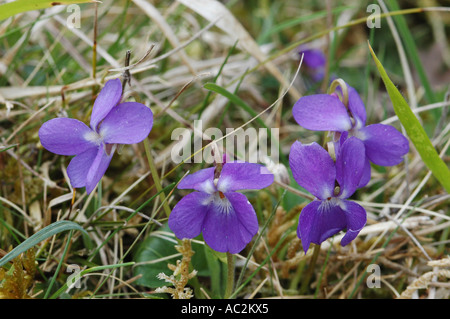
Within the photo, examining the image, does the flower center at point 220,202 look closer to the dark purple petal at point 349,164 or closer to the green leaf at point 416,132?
the dark purple petal at point 349,164

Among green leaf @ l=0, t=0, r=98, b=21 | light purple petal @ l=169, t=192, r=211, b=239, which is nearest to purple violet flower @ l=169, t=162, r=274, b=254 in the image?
light purple petal @ l=169, t=192, r=211, b=239

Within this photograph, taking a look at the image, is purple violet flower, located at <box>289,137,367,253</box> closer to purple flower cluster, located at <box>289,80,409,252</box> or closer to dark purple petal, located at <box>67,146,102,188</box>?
purple flower cluster, located at <box>289,80,409,252</box>

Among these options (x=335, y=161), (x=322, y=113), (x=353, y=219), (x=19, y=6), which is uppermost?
(x=19, y=6)

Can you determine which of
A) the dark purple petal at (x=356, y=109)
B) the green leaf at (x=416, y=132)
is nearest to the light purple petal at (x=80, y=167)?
the dark purple petal at (x=356, y=109)

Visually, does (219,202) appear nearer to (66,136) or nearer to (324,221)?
(324,221)

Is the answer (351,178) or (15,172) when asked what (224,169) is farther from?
(15,172)

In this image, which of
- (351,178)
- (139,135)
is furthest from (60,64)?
(351,178)

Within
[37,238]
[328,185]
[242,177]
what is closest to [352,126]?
[328,185]
